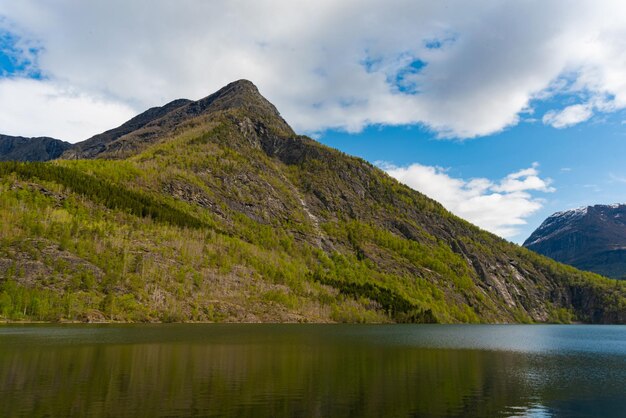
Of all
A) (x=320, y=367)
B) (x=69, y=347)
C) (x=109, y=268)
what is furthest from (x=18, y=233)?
(x=320, y=367)

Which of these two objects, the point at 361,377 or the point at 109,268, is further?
the point at 109,268

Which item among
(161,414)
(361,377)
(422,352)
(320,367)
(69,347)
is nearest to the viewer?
(161,414)

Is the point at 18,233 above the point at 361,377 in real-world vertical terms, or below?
above

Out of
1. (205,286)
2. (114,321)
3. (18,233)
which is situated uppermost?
(18,233)

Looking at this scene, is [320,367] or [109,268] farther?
[109,268]

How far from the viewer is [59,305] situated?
14588cm

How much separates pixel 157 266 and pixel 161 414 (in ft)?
531

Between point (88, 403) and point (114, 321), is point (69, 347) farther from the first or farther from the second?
point (114, 321)

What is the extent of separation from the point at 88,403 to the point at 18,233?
156 metres

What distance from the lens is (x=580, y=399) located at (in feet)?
142

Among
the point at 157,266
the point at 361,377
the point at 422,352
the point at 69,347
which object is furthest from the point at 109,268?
the point at 361,377

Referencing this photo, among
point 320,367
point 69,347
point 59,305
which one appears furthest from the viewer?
point 59,305

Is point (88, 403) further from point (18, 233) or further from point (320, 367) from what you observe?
point (18, 233)

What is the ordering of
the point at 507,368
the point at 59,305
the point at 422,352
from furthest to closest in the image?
the point at 59,305, the point at 422,352, the point at 507,368
